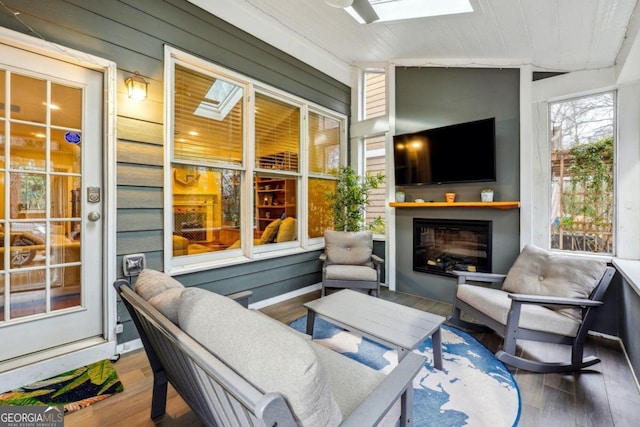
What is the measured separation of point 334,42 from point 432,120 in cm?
161

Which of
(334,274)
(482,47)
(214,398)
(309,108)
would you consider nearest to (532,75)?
(482,47)

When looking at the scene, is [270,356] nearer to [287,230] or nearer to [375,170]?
[287,230]

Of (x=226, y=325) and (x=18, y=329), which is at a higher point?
(x=226, y=325)

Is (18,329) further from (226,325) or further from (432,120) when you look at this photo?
(432,120)

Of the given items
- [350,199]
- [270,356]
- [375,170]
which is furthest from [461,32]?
[270,356]

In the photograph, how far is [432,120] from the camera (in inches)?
145

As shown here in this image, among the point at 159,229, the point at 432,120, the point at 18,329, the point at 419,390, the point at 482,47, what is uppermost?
the point at 482,47

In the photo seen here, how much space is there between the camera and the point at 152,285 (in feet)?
4.41

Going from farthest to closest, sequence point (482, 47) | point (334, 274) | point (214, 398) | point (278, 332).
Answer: point (334, 274) → point (482, 47) → point (214, 398) → point (278, 332)

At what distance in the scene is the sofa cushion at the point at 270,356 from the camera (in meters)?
0.71

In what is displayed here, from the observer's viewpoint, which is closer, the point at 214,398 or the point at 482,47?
the point at 214,398

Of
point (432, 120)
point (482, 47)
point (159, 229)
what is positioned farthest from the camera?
point (432, 120)

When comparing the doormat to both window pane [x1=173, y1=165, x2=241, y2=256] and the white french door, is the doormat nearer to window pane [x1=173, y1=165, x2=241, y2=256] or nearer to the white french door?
the white french door

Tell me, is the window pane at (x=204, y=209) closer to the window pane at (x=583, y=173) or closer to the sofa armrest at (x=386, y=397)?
the sofa armrest at (x=386, y=397)
